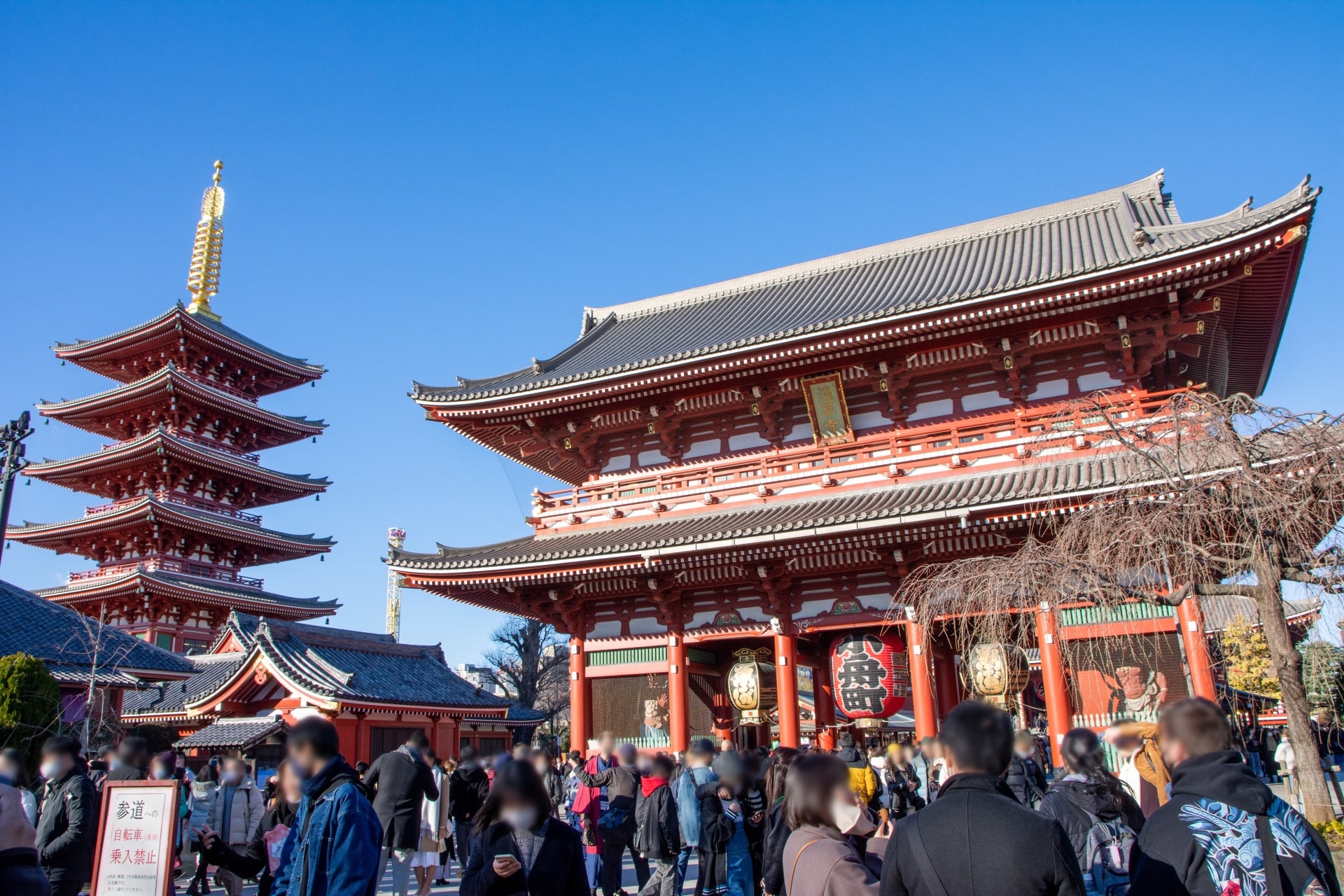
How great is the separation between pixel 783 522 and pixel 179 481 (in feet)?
101

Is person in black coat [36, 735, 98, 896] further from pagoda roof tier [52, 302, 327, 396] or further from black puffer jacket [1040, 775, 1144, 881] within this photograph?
pagoda roof tier [52, 302, 327, 396]

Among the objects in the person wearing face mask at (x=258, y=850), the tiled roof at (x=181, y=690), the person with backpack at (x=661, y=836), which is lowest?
the person with backpack at (x=661, y=836)

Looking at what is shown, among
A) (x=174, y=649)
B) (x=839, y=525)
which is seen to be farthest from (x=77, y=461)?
(x=839, y=525)

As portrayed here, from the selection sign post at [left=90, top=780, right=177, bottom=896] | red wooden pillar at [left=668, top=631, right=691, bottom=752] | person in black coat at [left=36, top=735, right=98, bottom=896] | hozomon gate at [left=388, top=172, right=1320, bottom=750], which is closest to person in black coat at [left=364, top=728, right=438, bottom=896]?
sign post at [left=90, top=780, right=177, bottom=896]

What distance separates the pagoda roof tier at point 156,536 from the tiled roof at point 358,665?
941cm

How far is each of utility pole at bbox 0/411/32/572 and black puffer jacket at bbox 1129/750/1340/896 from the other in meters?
17.6

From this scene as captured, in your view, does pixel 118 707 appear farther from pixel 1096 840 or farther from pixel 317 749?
pixel 1096 840

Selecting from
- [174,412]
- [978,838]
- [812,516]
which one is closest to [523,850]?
[978,838]

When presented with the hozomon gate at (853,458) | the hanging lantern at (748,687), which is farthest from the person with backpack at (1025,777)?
the hanging lantern at (748,687)

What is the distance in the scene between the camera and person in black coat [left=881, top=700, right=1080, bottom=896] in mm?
2863

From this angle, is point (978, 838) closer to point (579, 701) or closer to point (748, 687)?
point (748, 687)

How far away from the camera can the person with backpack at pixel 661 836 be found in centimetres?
783

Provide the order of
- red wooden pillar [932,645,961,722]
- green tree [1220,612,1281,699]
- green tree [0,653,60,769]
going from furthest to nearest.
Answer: green tree [1220,612,1281,699] < red wooden pillar [932,645,961,722] < green tree [0,653,60,769]

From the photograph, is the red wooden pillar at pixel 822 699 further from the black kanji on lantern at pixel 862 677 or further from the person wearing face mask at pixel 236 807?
the person wearing face mask at pixel 236 807
